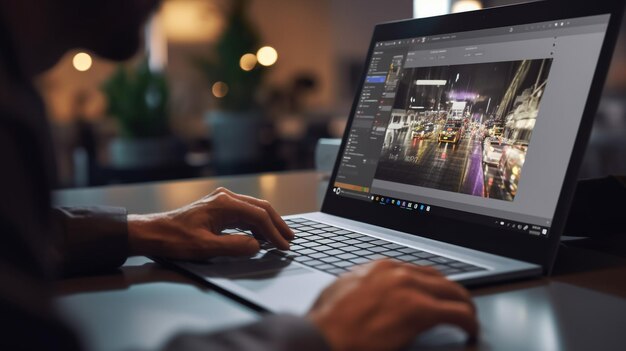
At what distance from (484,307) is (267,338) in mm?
282

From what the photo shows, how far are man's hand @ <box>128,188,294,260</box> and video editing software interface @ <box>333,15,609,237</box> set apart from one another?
0.74 feet

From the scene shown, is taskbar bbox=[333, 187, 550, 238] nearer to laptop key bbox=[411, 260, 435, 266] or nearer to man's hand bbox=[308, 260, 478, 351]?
laptop key bbox=[411, 260, 435, 266]

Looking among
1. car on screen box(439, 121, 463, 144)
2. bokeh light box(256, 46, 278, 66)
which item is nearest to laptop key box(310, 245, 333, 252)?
car on screen box(439, 121, 463, 144)

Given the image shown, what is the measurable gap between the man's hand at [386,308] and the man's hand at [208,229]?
31cm

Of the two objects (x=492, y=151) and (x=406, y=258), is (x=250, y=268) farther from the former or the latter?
(x=492, y=151)

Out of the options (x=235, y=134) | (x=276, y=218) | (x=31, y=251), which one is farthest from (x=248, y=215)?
(x=235, y=134)

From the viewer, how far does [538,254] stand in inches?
31.5

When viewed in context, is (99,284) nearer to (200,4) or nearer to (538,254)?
(538,254)

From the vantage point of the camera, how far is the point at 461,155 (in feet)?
3.10

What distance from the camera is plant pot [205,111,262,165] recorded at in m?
5.08

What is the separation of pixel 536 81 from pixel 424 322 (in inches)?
17.6

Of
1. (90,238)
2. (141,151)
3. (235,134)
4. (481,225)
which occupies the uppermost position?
(481,225)

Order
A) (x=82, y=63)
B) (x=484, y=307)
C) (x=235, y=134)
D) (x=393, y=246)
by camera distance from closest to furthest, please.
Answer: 1. (x=484, y=307)
2. (x=393, y=246)
3. (x=235, y=134)
4. (x=82, y=63)

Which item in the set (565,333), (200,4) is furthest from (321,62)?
(565,333)
